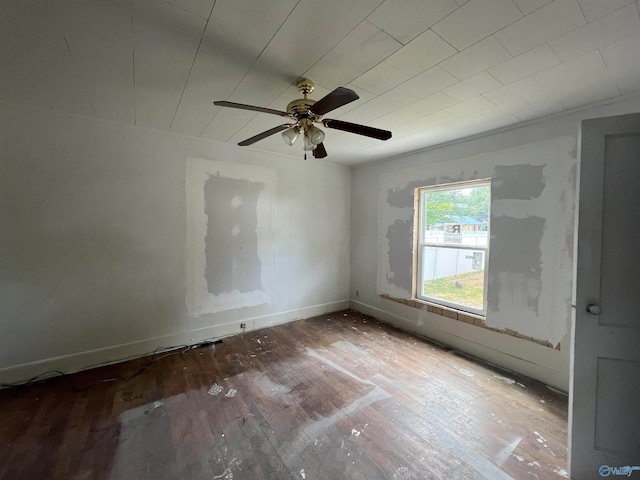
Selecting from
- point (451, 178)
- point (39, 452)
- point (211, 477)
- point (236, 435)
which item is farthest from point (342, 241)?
point (39, 452)

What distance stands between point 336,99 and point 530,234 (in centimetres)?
237

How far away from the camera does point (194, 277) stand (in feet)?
10.4

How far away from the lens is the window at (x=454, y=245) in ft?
9.64

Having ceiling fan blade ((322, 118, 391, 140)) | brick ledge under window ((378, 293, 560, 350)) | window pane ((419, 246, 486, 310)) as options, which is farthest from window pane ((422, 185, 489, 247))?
ceiling fan blade ((322, 118, 391, 140))

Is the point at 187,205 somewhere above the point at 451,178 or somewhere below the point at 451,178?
below

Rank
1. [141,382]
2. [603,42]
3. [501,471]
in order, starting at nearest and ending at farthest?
[603,42], [501,471], [141,382]

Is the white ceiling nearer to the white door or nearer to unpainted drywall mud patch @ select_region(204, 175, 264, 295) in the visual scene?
the white door

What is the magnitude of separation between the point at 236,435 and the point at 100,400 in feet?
4.33

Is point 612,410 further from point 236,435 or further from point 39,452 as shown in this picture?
point 39,452

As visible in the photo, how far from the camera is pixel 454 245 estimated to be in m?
3.21

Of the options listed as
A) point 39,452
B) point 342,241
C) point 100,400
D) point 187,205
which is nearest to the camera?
point 39,452

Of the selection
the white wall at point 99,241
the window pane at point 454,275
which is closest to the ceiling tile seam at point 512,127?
the window pane at point 454,275

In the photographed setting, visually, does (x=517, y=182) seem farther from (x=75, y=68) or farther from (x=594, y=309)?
(x=75, y=68)

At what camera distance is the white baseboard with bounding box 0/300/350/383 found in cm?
236
